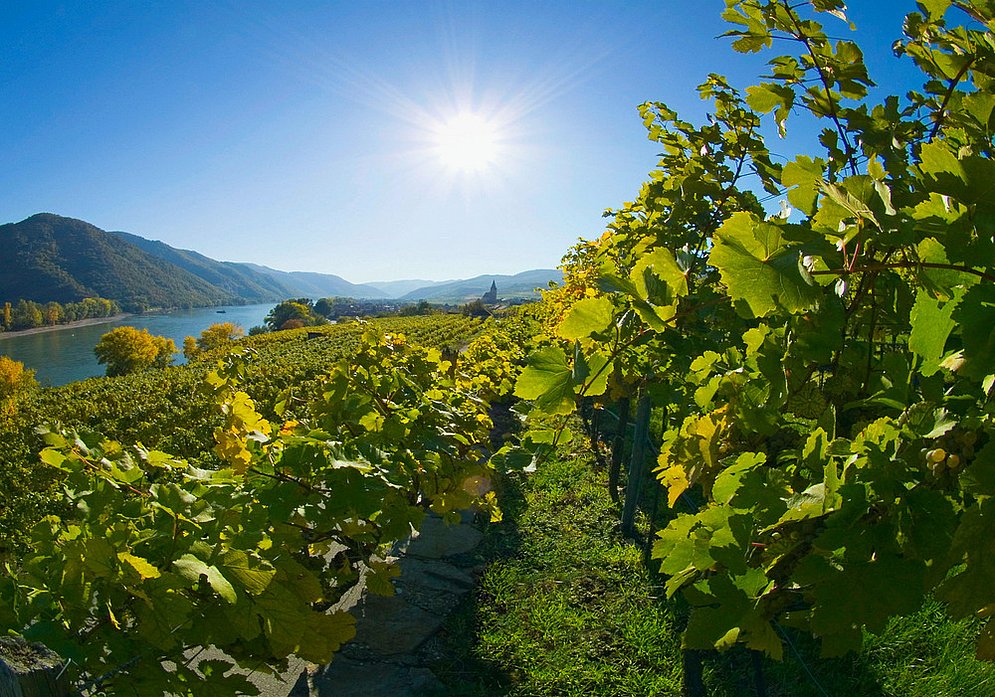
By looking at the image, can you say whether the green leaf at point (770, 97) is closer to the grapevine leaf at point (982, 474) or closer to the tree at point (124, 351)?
the grapevine leaf at point (982, 474)

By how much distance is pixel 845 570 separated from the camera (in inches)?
32.1

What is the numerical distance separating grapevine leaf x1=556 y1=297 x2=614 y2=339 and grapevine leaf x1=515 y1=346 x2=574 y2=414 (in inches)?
2.2

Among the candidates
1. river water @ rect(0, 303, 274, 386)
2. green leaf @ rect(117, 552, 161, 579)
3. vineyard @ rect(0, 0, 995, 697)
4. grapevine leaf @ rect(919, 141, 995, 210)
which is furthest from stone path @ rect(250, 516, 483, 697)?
river water @ rect(0, 303, 274, 386)

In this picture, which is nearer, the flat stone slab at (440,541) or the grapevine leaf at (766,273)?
the grapevine leaf at (766,273)

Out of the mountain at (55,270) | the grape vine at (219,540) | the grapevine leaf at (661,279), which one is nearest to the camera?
the grapevine leaf at (661,279)

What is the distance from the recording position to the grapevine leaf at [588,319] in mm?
1134

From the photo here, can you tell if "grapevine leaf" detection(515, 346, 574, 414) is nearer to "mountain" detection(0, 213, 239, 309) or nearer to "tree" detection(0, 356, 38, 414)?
"tree" detection(0, 356, 38, 414)

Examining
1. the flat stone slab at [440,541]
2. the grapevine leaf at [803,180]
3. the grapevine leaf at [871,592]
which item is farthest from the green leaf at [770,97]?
the flat stone slab at [440,541]

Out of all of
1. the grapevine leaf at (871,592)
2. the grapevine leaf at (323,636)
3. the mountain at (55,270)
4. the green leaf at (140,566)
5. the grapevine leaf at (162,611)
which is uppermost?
the mountain at (55,270)

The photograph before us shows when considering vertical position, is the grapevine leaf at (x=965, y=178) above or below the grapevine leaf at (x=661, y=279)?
above

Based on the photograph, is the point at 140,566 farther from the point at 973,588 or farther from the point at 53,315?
the point at 53,315

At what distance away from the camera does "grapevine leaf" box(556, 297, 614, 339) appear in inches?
44.6

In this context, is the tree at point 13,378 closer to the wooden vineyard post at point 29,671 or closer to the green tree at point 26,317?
the wooden vineyard post at point 29,671

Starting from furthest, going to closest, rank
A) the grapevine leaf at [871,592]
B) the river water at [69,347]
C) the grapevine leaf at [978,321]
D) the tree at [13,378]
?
1. the river water at [69,347]
2. the tree at [13,378]
3. the grapevine leaf at [871,592]
4. the grapevine leaf at [978,321]
